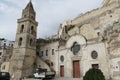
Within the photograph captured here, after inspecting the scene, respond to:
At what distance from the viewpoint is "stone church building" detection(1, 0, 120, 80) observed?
1959 centimetres

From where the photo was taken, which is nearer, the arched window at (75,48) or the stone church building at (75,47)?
the stone church building at (75,47)

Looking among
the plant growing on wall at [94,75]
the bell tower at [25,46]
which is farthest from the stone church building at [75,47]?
the plant growing on wall at [94,75]

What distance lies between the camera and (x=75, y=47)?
80.9 feet

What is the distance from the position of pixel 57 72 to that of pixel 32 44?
32.7 feet

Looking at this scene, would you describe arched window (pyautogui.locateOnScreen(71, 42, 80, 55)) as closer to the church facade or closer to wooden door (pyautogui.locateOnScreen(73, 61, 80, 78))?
the church facade

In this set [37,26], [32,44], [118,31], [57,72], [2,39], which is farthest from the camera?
[2,39]

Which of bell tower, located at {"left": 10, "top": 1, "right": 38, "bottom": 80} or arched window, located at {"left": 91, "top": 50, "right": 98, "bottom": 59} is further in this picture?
bell tower, located at {"left": 10, "top": 1, "right": 38, "bottom": 80}

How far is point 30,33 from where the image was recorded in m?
33.0

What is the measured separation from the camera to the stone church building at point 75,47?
771 inches

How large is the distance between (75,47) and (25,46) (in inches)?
457

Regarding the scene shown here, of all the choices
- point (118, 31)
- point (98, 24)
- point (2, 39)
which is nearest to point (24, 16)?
point (98, 24)

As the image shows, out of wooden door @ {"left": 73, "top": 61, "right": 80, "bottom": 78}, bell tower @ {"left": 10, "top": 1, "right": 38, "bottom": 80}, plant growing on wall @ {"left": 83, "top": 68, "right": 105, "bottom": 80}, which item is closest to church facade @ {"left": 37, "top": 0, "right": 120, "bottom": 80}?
wooden door @ {"left": 73, "top": 61, "right": 80, "bottom": 78}

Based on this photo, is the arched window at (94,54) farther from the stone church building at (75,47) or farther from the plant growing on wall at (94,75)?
the plant growing on wall at (94,75)

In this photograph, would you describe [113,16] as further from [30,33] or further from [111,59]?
[30,33]
